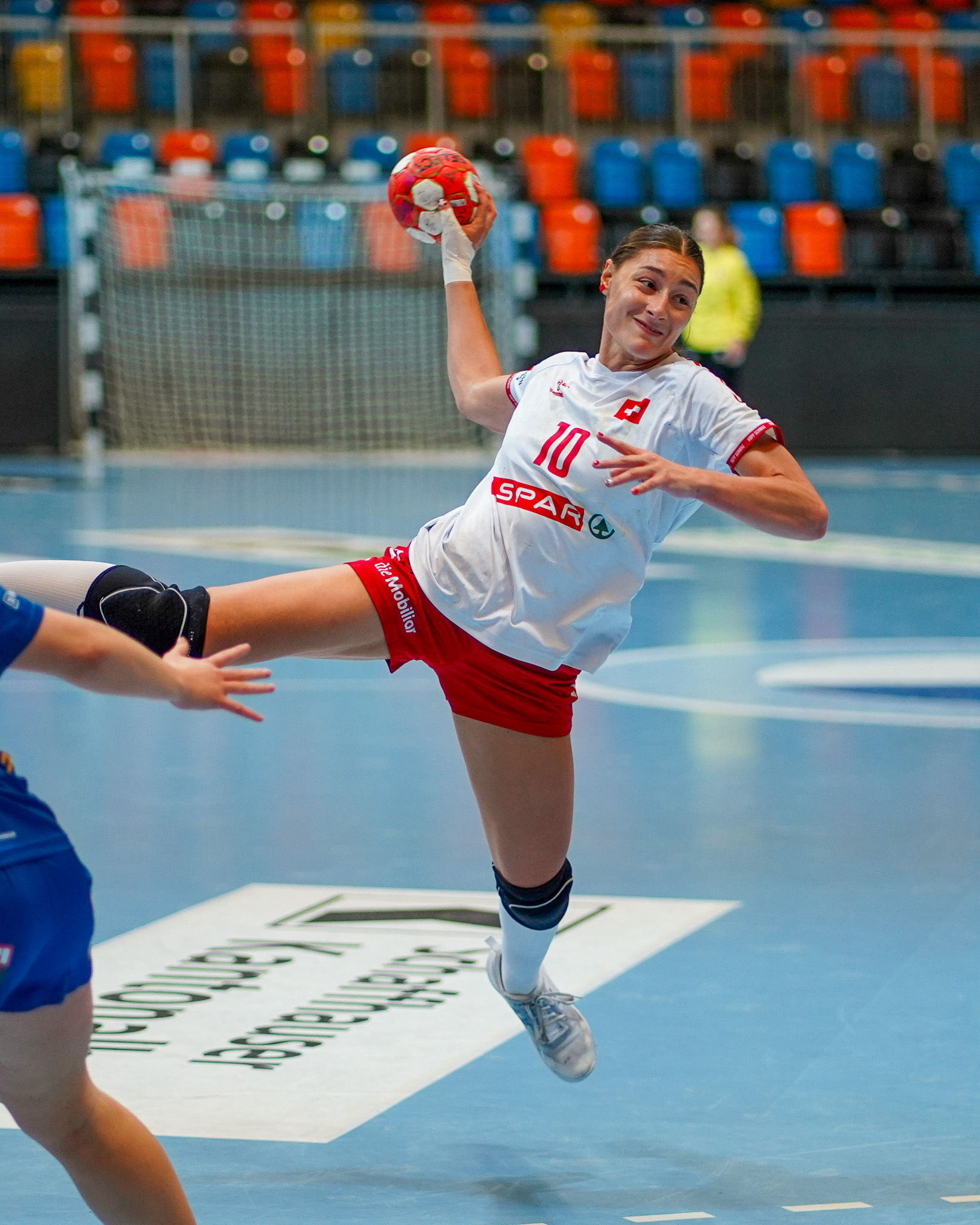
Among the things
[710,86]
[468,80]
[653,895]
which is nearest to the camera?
[653,895]

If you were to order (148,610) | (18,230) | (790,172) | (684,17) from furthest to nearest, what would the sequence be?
1. (684,17)
2. (790,172)
3. (18,230)
4. (148,610)

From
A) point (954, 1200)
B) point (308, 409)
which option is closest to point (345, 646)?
point (954, 1200)

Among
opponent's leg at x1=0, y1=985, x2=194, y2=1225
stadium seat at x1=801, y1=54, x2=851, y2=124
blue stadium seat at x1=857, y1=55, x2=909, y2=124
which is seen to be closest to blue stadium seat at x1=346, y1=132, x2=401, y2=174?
stadium seat at x1=801, y1=54, x2=851, y2=124

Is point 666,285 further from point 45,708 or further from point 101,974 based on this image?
point 45,708

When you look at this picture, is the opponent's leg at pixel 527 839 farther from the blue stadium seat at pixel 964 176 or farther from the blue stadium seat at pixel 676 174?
the blue stadium seat at pixel 964 176

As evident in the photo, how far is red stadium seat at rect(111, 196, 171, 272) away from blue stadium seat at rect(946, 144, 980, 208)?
866 centimetres

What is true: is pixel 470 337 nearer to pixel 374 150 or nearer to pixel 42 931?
pixel 42 931

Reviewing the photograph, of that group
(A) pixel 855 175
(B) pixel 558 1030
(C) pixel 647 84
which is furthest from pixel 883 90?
(B) pixel 558 1030

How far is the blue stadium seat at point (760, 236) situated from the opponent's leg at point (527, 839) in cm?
1768

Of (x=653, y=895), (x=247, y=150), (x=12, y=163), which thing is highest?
(x=247, y=150)

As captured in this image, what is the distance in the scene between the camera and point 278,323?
20.5m

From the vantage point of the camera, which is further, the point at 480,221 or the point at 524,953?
the point at 480,221

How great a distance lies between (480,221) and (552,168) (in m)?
16.9

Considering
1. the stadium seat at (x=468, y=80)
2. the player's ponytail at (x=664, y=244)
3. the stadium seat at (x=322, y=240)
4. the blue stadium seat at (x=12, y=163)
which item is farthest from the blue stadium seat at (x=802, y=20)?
the player's ponytail at (x=664, y=244)
